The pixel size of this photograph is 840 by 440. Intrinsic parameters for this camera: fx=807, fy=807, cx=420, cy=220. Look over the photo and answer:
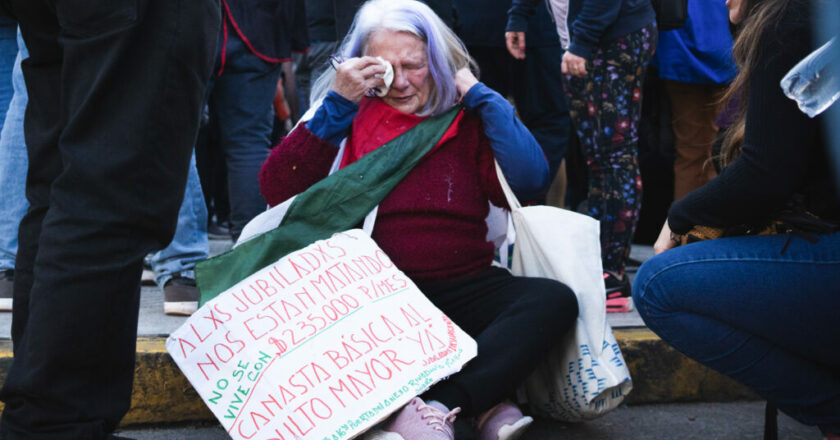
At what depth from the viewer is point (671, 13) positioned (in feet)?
8.79

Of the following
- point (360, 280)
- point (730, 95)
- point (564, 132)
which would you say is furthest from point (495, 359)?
point (564, 132)

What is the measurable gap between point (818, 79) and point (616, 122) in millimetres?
1267

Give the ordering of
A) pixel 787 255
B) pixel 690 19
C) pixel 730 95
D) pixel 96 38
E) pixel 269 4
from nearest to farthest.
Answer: pixel 96 38
pixel 787 255
pixel 730 95
pixel 269 4
pixel 690 19

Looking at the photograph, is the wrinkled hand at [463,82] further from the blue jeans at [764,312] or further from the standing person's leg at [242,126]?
the standing person's leg at [242,126]

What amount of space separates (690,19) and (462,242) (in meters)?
1.62

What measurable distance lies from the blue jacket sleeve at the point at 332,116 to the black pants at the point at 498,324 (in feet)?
Answer: 1.55

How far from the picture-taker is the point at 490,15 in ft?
11.1

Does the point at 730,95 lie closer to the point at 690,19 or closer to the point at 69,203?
the point at 69,203

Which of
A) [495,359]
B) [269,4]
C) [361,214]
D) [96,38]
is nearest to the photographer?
[96,38]

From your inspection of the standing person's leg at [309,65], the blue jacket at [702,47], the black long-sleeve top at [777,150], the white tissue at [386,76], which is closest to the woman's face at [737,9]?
the black long-sleeve top at [777,150]

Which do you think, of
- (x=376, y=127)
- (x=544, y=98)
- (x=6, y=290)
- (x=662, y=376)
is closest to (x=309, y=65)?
(x=544, y=98)

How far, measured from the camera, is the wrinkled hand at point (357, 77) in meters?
2.08

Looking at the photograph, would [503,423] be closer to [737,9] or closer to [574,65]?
[737,9]

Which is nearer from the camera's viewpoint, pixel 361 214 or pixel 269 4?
pixel 361 214
